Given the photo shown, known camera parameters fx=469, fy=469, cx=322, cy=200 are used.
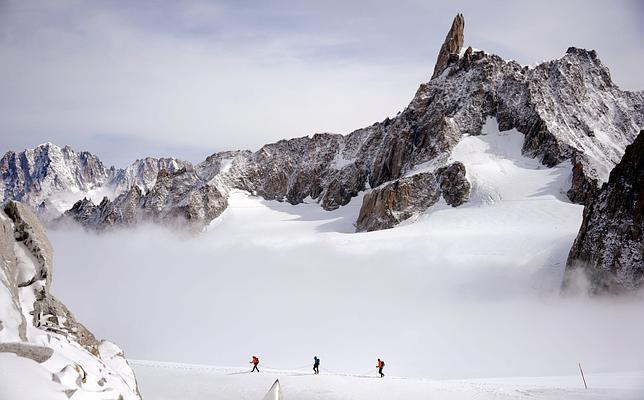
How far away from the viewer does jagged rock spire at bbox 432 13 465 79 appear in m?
115

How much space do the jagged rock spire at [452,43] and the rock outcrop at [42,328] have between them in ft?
358

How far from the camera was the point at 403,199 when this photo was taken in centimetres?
8725

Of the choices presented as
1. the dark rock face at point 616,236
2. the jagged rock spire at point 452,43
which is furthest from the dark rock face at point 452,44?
the dark rock face at point 616,236

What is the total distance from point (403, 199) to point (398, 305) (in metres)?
39.8

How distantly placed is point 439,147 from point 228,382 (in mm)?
78364

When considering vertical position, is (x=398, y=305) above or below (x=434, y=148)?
below

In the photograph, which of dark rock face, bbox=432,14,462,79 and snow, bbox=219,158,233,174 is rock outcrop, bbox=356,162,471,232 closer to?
dark rock face, bbox=432,14,462,79

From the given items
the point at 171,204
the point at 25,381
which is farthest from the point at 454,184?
the point at 171,204

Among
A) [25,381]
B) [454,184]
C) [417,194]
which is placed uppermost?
[454,184]

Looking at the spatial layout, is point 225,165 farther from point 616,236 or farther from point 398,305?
point 616,236

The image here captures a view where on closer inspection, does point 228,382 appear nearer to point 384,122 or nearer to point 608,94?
point 384,122

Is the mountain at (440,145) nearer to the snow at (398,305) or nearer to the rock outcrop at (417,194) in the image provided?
the rock outcrop at (417,194)

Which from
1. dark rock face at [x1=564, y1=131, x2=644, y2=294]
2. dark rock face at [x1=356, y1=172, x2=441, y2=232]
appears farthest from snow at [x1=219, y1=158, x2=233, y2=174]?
dark rock face at [x1=564, y1=131, x2=644, y2=294]

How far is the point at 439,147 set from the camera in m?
94.4
